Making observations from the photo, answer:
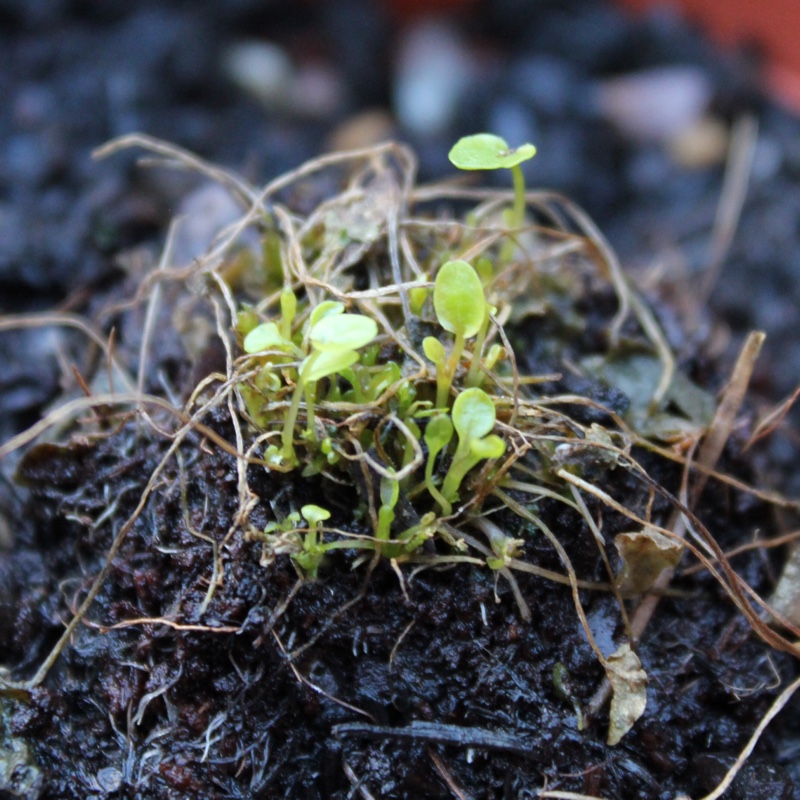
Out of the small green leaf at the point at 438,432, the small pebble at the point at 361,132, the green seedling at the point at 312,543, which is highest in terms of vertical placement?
the small green leaf at the point at 438,432

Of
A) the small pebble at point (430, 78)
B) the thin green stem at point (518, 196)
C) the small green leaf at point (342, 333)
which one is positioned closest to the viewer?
the small green leaf at point (342, 333)

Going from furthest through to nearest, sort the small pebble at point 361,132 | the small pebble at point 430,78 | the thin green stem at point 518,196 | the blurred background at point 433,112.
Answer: the small pebble at point 430,78
the small pebble at point 361,132
the blurred background at point 433,112
the thin green stem at point 518,196

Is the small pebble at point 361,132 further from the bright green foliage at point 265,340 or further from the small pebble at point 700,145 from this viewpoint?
the bright green foliage at point 265,340

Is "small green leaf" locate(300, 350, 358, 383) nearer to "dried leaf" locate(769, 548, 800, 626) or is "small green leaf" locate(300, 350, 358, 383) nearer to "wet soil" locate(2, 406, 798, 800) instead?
"wet soil" locate(2, 406, 798, 800)

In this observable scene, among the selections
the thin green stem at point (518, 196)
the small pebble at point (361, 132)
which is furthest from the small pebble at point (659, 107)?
the thin green stem at point (518, 196)

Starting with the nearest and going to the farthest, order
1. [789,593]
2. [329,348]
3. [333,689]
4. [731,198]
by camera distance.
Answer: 1. [329,348]
2. [333,689]
3. [789,593]
4. [731,198]

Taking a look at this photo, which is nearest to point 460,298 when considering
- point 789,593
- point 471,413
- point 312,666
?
point 471,413

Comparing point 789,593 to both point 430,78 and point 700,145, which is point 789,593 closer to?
point 700,145
